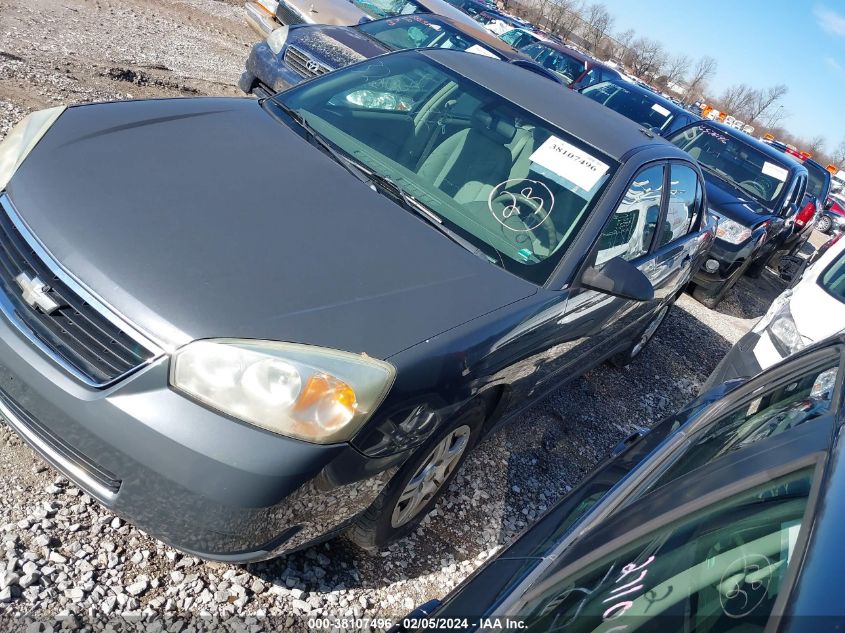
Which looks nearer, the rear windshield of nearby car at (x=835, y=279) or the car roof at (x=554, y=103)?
the car roof at (x=554, y=103)

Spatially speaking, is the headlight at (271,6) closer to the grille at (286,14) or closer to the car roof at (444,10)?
the grille at (286,14)

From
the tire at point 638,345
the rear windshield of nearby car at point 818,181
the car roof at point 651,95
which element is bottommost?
the tire at point 638,345

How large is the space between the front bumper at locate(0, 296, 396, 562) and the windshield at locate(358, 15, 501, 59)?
601cm

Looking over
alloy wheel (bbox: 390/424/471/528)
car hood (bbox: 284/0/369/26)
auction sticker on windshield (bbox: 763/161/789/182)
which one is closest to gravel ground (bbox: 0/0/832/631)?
alloy wheel (bbox: 390/424/471/528)

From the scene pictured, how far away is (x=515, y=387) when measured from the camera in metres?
2.72

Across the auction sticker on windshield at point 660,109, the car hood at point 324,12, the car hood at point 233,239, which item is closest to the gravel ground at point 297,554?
the car hood at point 233,239

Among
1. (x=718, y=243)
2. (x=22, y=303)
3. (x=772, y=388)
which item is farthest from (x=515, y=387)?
(x=718, y=243)

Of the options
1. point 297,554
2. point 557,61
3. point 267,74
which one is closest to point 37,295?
point 297,554

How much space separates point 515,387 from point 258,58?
14.6 feet

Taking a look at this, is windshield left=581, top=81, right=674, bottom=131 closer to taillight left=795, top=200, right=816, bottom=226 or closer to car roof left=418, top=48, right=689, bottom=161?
taillight left=795, top=200, right=816, bottom=226

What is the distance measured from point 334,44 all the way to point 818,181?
1049 cm

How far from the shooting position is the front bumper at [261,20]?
772 cm

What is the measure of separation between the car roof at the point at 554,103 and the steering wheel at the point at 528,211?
0.50 meters

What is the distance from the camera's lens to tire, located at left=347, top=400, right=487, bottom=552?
2.23m
